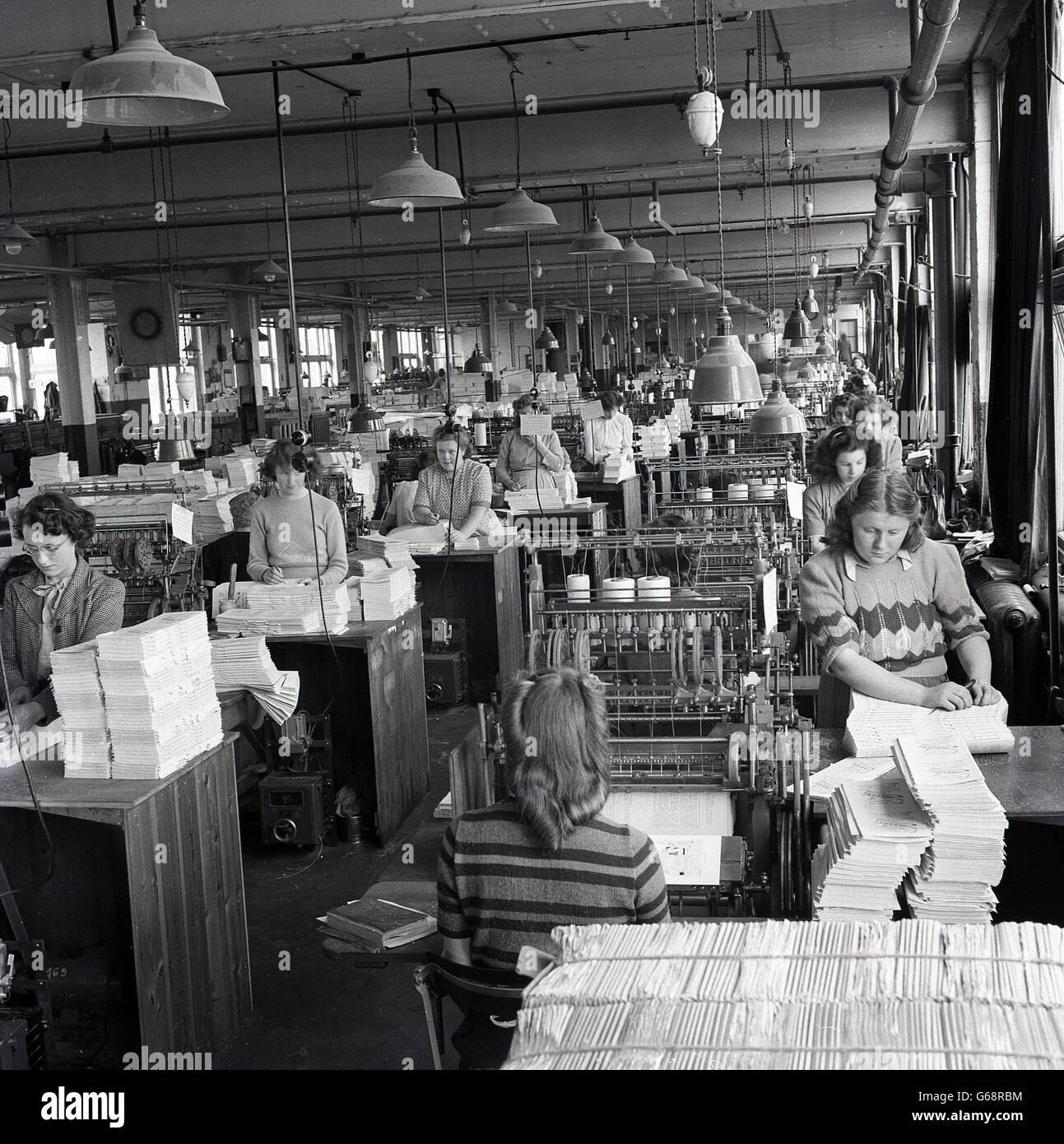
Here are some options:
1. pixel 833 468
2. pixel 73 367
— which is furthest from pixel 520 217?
pixel 73 367

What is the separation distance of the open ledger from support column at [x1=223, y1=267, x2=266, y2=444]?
19994 millimetres

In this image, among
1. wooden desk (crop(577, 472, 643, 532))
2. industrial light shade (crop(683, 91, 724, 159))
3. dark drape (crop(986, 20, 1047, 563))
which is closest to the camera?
industrial light shade (crop(683, 91, 724, 159))

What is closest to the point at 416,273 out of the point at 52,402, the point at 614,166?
the point at 52,402

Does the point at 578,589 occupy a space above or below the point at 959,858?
above

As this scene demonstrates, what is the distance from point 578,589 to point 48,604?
6.87 feet

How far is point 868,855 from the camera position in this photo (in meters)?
2.50

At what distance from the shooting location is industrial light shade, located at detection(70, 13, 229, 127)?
11.6 ft

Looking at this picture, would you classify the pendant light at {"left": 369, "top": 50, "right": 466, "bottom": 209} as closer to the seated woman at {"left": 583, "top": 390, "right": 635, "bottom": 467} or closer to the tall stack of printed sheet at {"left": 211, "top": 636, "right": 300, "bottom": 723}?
the tall stack of printed sheet at {"left": 211, "top": 636, "right": 300, "bottom": 723}

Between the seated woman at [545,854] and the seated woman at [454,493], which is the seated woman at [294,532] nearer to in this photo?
the seated woman at [454,493]

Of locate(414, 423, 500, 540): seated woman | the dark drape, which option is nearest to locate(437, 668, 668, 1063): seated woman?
the dark drape

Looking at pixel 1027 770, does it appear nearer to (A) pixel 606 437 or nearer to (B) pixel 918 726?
(B) pixel 918 726

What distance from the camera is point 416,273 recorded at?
926 inches

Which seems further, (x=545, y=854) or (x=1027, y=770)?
(x=1027, y=770)

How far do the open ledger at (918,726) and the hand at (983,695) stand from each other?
6 centimetres
